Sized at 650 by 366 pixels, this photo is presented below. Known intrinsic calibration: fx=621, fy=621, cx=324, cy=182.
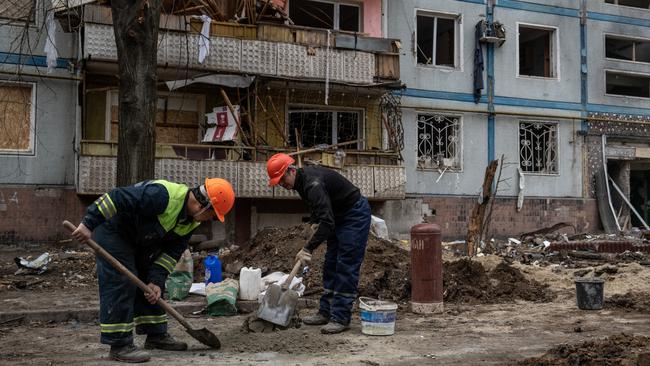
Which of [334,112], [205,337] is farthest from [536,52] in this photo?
[205,337]

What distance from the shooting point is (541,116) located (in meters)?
19.6

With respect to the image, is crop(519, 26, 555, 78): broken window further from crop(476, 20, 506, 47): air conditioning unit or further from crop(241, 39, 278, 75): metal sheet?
crop(241, 39, 278, 75): metal sheet

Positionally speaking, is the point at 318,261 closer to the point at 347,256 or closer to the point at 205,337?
the point at 347,256

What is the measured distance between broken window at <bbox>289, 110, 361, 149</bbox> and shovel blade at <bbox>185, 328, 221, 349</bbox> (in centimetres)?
1139

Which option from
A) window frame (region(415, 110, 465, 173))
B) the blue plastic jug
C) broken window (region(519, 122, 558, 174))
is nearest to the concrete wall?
the blue plastic jug

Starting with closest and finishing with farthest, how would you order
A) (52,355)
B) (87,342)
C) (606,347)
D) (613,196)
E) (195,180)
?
(606,347) < (52,355) < (87,342) < (195,180) < (613,196)

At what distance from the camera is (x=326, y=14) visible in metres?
17.9

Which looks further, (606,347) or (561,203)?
(561,203)

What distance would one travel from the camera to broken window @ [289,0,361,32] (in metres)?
17.7

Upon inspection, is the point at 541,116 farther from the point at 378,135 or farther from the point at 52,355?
the point at 52,355

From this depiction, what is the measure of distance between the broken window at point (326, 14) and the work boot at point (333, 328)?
1287 centimetres

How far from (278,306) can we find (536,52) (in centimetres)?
1766

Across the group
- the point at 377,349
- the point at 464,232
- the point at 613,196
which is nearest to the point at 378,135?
the point at 464,232

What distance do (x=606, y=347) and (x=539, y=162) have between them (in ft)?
51.8
